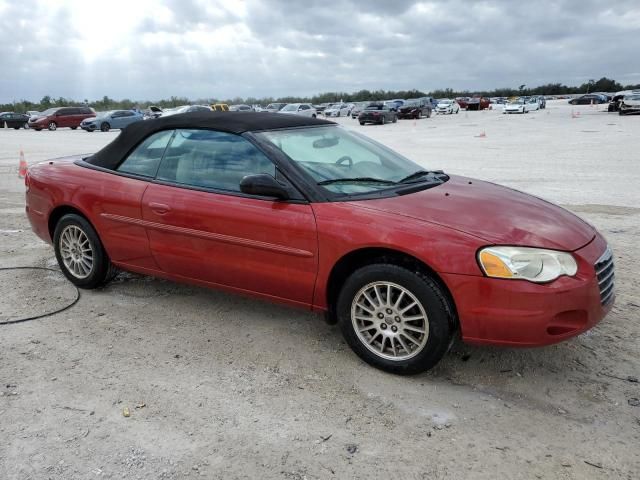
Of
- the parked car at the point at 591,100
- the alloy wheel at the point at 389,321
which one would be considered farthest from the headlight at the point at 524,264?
the parked car at the point at 591,100

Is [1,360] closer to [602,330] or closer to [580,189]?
[602,330]

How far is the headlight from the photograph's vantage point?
300cm

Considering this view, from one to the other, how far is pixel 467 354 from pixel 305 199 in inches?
57.9

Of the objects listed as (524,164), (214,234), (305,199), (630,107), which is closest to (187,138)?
(214,234)

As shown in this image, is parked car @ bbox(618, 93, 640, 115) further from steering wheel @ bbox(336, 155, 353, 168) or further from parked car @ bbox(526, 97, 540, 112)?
steering wheel @ bbox(336, 155, 353, 168)

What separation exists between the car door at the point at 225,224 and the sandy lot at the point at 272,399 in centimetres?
47

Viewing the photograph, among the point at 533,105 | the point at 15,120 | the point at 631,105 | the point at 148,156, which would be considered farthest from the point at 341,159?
the point at 533,105

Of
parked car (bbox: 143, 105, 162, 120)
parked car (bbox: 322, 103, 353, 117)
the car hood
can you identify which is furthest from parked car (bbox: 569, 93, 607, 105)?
the car hood

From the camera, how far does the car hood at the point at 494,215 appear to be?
315 cm

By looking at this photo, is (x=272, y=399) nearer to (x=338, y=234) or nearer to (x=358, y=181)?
(x=338, y=234)

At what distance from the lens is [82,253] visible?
4754 mm

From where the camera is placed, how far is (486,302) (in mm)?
3037

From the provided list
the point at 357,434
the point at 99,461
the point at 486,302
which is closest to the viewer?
the point at 99,461

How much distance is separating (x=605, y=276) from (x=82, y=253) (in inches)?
156
